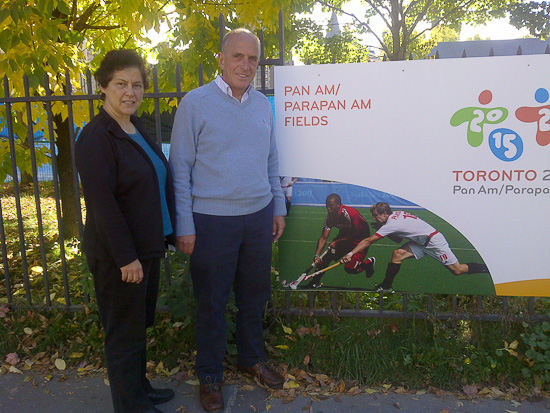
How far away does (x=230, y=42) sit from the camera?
2.63 metres

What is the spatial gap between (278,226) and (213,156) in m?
0.75

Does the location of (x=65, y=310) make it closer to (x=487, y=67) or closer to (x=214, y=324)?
(x=214, y=324)

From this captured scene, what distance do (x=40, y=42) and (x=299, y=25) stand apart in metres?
9.87

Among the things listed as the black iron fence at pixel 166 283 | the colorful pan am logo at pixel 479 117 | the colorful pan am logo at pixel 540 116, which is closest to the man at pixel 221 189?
the black iron fence at pixel 166 283

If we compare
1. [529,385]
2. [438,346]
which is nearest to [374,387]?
[438,346]

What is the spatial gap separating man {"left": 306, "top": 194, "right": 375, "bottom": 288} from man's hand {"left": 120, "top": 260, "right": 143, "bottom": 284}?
4.88ft

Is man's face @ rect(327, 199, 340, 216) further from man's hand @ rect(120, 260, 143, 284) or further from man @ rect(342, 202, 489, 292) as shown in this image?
man's hand @ rect(120, 260, 143, 284)

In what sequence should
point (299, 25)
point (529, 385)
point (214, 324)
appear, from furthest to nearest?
point (299, 25) → point (529, 385) → point (214, 324)

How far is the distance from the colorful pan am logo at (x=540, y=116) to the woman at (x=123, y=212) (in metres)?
2.34

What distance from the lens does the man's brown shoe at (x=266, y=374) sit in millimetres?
3055

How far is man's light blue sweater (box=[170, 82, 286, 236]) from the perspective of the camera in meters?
2.62

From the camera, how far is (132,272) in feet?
7.61

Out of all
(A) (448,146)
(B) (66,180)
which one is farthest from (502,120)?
(B) (66,180)

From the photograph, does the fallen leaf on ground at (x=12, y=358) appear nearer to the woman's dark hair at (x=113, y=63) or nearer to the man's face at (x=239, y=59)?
the woman's dark hair at (x=113, y=63)
